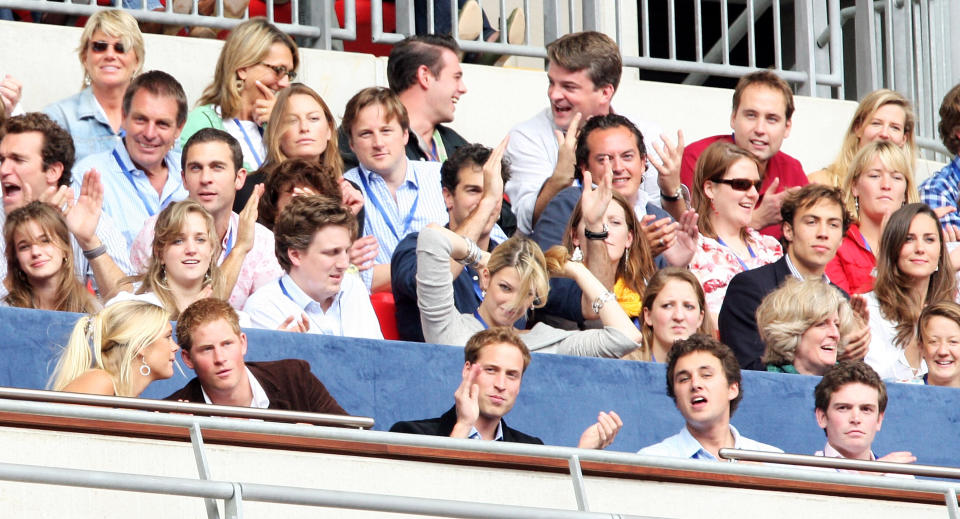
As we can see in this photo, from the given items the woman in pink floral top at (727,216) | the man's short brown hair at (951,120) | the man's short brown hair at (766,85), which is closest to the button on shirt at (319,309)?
the woman in pink floral top at (727,216)

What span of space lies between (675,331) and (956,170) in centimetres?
286

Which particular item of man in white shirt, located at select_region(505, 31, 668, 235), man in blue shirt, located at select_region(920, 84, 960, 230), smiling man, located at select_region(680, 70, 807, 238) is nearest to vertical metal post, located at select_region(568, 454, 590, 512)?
man in white shirt, located at select_region(505, 31, 668, 235)

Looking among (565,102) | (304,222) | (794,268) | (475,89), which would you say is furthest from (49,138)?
(475,89)

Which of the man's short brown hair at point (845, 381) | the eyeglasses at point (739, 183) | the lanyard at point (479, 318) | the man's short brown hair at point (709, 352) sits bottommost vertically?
the man's short brown hair at point (845, 381)

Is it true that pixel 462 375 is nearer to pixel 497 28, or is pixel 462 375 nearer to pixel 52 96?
pixel 52 96

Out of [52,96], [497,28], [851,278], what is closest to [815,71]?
[497,28]

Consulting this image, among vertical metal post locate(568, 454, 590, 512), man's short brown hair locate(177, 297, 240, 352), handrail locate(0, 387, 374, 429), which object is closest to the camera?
handrail locate(0, 387, 374, 429)

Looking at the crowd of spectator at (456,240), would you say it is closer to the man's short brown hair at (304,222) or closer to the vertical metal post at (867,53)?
the man's short brown hair at (304,222)

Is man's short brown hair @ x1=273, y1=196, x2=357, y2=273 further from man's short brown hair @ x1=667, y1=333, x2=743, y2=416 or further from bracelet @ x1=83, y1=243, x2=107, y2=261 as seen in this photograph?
man's short brown hair @ x1=667, y1=333, x2=743, y2=416

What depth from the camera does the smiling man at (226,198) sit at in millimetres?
8125

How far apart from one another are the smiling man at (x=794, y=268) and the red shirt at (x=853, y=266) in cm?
24

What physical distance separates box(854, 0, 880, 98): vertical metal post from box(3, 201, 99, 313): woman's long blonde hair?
19.4 feet

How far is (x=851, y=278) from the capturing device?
9406 millimetres

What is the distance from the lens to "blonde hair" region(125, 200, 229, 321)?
298 inches
